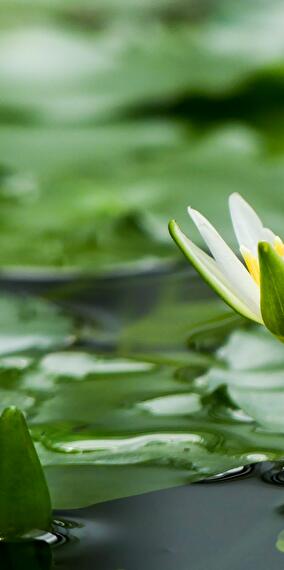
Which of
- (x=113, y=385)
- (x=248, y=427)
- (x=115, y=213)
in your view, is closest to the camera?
(x=248, y=427)

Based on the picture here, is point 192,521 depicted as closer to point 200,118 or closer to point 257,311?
point 257,311

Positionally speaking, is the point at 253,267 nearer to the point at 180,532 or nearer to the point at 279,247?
the point at 279,247

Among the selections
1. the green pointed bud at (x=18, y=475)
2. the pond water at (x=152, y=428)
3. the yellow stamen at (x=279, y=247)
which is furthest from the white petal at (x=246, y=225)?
the green pointed bud at (x=18, y=475)

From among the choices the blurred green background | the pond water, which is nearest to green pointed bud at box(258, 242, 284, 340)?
the pond water

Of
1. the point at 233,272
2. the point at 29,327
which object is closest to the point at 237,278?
the point at 233,272

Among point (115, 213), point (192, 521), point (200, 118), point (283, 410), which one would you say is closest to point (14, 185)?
point (115, 213)

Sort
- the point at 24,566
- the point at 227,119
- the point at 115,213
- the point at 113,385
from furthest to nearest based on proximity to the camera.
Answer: the point at 227,119
the point at 115,213
the point at 113,385
the point at 24,566

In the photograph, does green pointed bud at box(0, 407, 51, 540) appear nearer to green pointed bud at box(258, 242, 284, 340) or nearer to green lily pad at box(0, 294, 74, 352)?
green pointed bud at box(258, 242, 284, 340)
